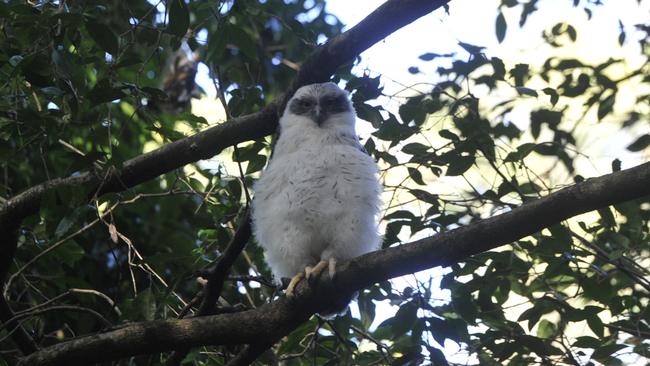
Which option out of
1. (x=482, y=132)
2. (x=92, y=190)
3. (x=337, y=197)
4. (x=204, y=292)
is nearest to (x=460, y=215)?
(x=482, y=132)

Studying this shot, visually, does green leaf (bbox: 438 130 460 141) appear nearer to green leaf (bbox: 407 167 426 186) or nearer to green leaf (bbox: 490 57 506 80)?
green leaf (bbox: 407 167 426 186)

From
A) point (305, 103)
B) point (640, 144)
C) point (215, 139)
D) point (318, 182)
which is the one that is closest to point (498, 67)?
point (640, 144)

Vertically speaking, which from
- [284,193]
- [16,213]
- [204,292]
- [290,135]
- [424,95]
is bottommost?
[204,292]

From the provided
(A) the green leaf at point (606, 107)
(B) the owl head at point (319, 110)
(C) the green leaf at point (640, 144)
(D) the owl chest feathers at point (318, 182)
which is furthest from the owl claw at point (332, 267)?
(A) the green leaf at point (606, 107)

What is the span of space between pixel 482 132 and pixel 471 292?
0.82 m

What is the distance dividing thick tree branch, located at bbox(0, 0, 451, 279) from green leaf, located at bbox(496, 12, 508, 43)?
1.20 meters

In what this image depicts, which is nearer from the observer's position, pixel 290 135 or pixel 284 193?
pixel 284 193

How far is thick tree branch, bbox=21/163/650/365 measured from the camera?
2445 millimetres

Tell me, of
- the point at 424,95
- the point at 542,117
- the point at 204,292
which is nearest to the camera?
the point at 204,292

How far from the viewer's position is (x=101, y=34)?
10.4 feet

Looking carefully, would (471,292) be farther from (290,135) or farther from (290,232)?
(290,135)

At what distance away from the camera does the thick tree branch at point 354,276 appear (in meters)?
2.45

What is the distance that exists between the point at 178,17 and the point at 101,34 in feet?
1.12

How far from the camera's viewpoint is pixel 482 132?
3.85m
